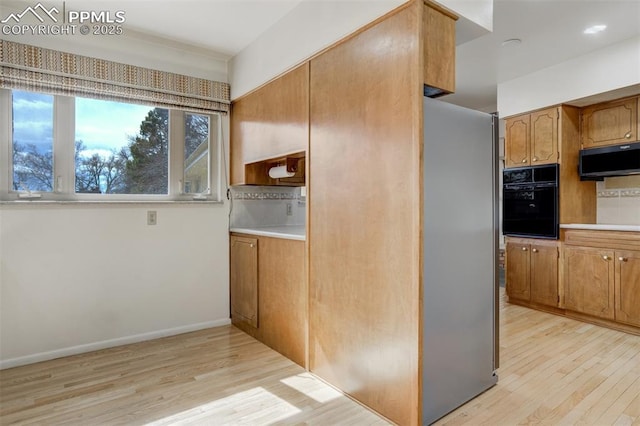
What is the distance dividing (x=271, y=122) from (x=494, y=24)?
6.33ft

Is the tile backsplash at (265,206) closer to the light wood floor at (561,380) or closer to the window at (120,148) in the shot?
the window at (120,148)

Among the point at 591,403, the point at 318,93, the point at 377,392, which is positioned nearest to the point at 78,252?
the point at 318,93

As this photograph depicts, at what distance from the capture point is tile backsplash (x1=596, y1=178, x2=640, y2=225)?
3590 millimetres

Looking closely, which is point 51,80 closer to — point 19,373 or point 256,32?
→ point 256,32

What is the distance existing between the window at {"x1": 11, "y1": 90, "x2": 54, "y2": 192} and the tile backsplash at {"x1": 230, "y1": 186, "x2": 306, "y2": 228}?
149 centimetres

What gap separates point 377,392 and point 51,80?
121 inches

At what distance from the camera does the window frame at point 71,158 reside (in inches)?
101

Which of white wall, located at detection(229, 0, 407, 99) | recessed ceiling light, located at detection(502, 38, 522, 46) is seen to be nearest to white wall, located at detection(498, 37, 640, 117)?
recessed ceiling light, located at detection(502, 38, 522, 46)

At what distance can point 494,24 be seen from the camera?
2.80 m

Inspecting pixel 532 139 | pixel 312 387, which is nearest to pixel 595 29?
pixel 532 139

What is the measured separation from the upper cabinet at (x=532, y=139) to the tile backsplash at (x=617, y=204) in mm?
734

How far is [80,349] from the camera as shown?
2.78 meters

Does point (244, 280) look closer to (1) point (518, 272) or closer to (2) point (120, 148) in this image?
(2) point (120, 148)

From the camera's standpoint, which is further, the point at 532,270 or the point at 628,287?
the point at 532,270
